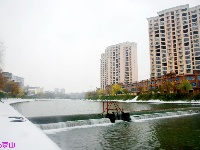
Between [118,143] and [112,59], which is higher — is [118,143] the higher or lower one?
the lower one

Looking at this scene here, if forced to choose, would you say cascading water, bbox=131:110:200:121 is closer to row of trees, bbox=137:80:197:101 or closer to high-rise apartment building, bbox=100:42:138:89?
row of trees, bbox=137:80:197:101

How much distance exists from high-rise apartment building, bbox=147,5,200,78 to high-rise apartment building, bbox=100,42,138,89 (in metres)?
62.9

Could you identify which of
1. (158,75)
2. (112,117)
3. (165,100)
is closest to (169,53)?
(158,75)

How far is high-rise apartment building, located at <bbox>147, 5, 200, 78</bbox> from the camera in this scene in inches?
3967

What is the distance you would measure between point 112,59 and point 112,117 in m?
162

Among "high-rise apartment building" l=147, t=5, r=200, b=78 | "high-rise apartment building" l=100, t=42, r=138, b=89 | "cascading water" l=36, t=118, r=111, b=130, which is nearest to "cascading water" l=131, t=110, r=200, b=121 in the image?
"cascading water" l=36, t=118, r=111, b=130

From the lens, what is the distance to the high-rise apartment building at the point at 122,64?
17662 cm

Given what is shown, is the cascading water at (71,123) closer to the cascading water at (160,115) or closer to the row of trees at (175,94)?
the cascading water at (160,115)

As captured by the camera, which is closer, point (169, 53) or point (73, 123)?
point (73, 123)

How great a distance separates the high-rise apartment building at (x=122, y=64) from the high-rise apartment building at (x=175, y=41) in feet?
206

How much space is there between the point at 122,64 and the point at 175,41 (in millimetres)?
73324

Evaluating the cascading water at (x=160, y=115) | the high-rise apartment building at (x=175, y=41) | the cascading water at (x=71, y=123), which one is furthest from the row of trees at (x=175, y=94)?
the cascading water at (x=71, y=123)

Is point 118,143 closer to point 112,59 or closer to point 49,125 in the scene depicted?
point 49,125

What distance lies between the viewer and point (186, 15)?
341ft
